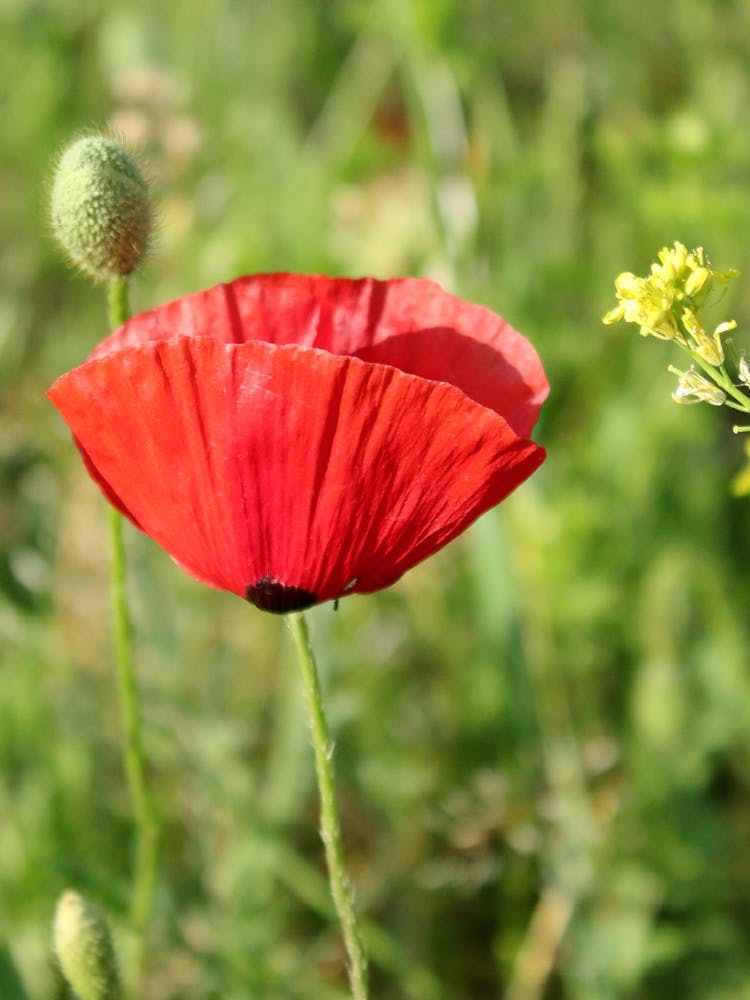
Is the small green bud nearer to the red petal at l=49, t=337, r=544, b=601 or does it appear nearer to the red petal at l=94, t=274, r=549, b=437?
the red petal at l=49, t=337, r=544, b=601

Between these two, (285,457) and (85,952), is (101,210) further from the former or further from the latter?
(85,952)

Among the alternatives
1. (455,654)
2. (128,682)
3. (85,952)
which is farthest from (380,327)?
(455,654)

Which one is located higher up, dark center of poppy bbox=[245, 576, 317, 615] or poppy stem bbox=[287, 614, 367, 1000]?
dark center of poppy bbox=[245, 576, 317, 615]

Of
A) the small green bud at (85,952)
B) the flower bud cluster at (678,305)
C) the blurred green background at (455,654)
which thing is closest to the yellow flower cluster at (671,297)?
the flower bud cluster at (678,305)

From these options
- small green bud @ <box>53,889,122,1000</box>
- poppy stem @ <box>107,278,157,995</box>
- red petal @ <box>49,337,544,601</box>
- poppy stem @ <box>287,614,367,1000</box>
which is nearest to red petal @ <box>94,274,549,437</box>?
poppy stem @ <box>107,278,157,995</box>

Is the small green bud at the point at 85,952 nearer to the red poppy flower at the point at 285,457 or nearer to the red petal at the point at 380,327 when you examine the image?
the red poppy flower at the point at 285,457

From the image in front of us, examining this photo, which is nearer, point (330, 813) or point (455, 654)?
point (330, 813)

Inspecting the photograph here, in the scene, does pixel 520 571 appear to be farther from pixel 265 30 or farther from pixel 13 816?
pixel 265 30
